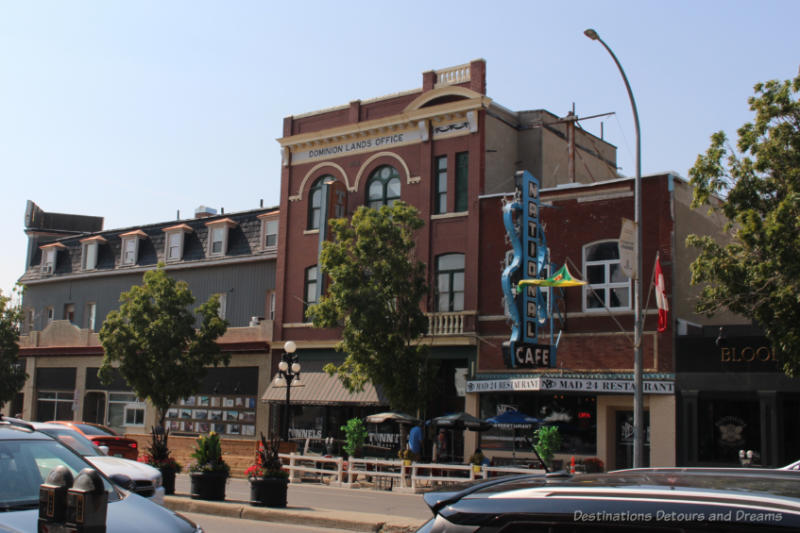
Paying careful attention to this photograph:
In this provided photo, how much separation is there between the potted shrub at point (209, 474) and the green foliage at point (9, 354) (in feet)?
91.1

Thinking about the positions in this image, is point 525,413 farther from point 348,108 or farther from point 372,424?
point 348,108

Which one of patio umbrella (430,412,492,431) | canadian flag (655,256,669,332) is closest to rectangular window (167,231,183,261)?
patio umbrella (430,412,492,431)

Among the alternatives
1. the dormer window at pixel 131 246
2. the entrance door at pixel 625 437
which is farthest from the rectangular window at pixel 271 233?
the entrance door at pixel 625 437

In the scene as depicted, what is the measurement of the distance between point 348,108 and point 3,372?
841 inches

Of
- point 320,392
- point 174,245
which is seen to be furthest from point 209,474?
point 174,245

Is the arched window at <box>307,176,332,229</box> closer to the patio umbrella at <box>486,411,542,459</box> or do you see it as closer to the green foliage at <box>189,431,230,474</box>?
the patio umbrella at <box>486,411,542,459</box>

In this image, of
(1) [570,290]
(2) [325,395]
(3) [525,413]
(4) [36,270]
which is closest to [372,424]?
(2) [325,395]

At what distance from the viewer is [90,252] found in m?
44.5

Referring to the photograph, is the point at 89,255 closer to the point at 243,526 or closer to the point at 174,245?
the point at 174,245

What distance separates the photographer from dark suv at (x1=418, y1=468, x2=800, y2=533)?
10.3 ft

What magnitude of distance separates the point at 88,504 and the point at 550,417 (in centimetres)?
2354

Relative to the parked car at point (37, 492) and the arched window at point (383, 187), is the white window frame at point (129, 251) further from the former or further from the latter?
the parked car at point (37, 492)

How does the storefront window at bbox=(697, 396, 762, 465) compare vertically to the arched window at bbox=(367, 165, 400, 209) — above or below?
below

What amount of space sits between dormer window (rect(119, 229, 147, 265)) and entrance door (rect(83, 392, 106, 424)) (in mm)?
6497
